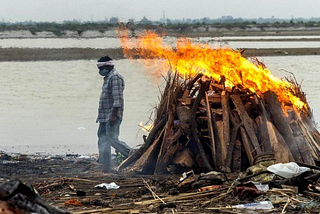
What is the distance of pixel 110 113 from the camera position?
36.8 feet

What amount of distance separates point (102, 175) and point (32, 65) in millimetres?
26505

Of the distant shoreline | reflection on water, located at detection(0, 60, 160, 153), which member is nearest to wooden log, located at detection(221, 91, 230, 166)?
reflection on water, located at detection(0, 60, 160, 153)

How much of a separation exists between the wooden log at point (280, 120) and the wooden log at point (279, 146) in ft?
0.45

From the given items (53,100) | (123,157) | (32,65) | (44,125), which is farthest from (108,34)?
(123,157)

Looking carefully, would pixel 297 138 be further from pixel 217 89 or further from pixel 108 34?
pixel 108 34

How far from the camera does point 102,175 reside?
9.98m

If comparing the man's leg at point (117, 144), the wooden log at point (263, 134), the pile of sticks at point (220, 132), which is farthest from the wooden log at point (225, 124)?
the man's leg at point (117, 144)

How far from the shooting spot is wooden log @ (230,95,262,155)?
31.0 feet

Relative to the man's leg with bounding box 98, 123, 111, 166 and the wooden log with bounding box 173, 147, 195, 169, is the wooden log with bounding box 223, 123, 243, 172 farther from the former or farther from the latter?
the man's leg with bounding box 98, 123, 111, 166

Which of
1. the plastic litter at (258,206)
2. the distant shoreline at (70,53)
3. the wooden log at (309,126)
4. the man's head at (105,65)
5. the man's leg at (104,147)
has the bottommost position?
the distant shoreline at (70,53)

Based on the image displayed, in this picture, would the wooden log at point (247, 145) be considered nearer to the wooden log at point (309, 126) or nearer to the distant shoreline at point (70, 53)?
the wooden log at point (309, 126)

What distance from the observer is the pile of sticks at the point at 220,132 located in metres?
9.48

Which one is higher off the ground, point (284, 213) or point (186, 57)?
point (186, 57)

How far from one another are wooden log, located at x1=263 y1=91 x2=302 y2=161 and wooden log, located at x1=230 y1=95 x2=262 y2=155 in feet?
1.34
